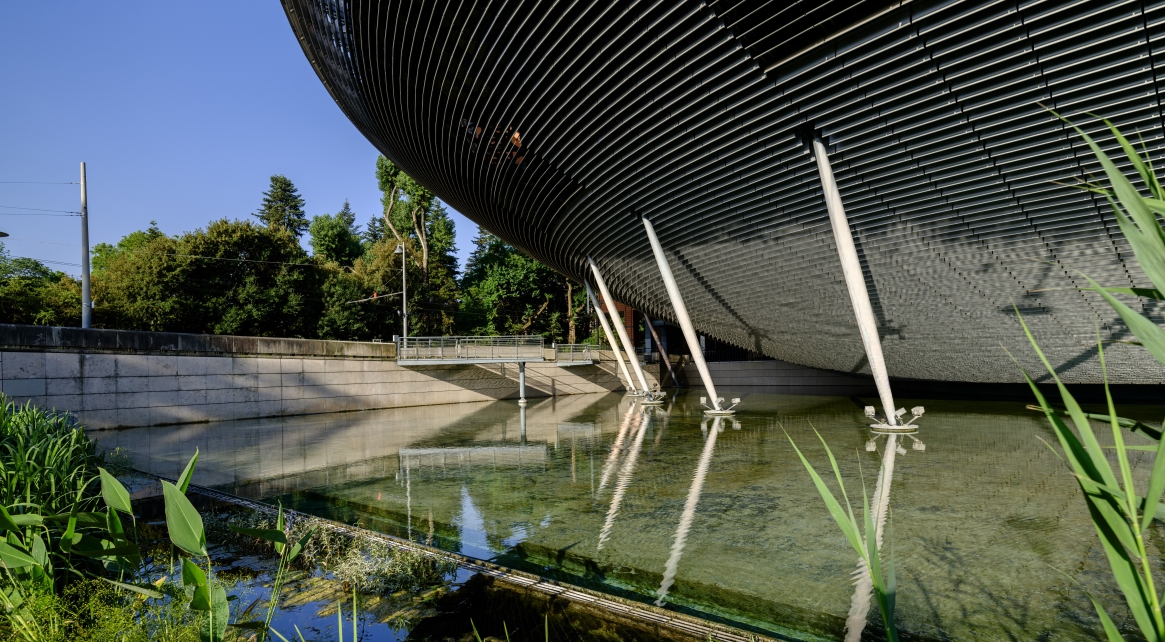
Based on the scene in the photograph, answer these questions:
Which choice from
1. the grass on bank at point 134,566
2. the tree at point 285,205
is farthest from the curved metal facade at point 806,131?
the tree at point 285,205

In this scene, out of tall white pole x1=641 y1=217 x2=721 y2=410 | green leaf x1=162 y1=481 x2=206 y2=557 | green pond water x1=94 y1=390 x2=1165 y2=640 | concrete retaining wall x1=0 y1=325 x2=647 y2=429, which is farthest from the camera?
concrete retaining wall x1=0 y1=325 x2=647 y2=429

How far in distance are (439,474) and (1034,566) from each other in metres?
6.56

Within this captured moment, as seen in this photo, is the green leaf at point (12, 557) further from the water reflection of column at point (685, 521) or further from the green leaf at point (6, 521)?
the water reflection of column at point (685, 521)

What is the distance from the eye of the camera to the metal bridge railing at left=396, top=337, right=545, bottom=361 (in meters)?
24.4

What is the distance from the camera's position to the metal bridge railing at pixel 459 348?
959 inches

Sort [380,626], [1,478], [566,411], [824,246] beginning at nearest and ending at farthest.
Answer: [380,626] < [1,478] < [824,246] < [566,411]

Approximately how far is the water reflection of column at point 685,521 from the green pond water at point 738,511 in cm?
2

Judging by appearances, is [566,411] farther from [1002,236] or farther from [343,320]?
[343,320]

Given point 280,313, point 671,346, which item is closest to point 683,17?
point 280,313

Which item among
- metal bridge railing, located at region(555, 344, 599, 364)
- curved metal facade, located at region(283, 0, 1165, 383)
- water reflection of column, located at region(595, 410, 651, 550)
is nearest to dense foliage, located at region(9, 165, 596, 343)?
metal bridge railing, located at region(555, 344, 599, 364)

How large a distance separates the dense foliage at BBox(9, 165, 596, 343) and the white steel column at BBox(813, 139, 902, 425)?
21.5m

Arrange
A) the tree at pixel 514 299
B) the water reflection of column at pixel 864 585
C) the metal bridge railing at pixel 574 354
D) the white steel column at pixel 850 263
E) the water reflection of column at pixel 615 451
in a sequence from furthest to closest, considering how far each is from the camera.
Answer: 1. the tree at pixel 514 299
2. the metal bridge railing at pixel 574 354
3. the white steel column at pixel 850 263
4. the water reflection of column at pixel 615 451
5. the water reflection of column at pixel 864 585

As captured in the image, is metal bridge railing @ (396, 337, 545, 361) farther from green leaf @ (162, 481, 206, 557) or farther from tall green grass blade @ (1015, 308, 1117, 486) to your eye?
tall green grass blade @ (1015, 308, 1117, 486)

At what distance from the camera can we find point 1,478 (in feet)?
13.3
